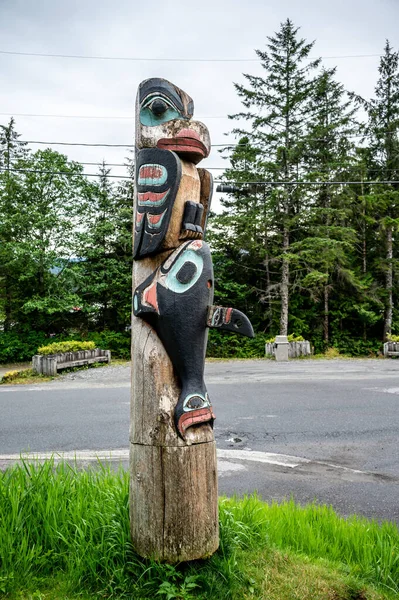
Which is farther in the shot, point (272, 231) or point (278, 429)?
point (272, 231)

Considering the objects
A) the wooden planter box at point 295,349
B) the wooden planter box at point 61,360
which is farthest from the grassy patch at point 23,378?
the wooden planter box at point 295,349

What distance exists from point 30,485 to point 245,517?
1.45 metres

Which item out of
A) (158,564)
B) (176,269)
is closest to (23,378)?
(158,564)

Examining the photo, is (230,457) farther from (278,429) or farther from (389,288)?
(389,288)

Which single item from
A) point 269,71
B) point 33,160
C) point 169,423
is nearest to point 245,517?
point 169,423

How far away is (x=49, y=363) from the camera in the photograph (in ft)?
43.1

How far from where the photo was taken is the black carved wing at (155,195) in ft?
8.66

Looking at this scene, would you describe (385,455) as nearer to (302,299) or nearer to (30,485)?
(30,485)

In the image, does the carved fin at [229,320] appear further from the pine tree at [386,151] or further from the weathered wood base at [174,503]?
the pine tree at [386,151]

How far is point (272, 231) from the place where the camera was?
793 inches

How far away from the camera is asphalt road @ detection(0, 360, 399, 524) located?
457 centimetres

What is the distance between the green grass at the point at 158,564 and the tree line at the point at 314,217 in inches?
588

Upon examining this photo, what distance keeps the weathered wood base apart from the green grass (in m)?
0.11

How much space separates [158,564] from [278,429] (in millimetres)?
4375
